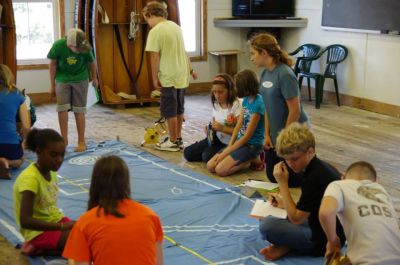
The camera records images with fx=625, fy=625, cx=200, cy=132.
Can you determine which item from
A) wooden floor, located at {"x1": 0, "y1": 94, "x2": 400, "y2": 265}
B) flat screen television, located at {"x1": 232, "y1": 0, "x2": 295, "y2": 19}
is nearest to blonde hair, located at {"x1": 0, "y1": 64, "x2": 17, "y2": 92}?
wooden floor, located at {"x1": 0, "y1": 94, "x2": 400, "y2": 265}

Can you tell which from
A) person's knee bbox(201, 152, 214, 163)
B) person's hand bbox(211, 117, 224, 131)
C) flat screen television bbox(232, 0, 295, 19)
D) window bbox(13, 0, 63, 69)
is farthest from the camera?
flat screen television bbox(232, 0, 295, 19)

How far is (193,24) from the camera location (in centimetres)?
948

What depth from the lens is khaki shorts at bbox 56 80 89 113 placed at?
5.64 meters

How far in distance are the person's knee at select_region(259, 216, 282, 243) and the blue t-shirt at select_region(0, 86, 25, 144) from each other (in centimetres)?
235

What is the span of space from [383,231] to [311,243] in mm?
936

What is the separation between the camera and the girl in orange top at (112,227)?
2.20 meters

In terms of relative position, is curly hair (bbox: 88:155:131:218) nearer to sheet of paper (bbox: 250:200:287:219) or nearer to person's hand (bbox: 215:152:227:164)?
sheet of paper (bbox: 250:200:287:219)

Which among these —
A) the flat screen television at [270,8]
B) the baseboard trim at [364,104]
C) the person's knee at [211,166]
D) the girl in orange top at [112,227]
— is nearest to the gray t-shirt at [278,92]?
the person's knee at [211,166]

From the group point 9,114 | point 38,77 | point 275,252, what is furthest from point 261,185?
point 38,77

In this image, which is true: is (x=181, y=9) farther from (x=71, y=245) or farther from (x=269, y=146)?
(x=71, y=245)

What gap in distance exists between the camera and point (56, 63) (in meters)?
5.57

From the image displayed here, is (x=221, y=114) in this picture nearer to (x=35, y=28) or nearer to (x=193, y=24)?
(x=35, y=28)

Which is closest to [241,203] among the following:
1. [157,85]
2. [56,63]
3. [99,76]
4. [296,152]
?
[296,152]

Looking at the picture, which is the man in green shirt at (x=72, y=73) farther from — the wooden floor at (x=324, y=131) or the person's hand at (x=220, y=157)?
the person's hand at (x=220, y=157)
